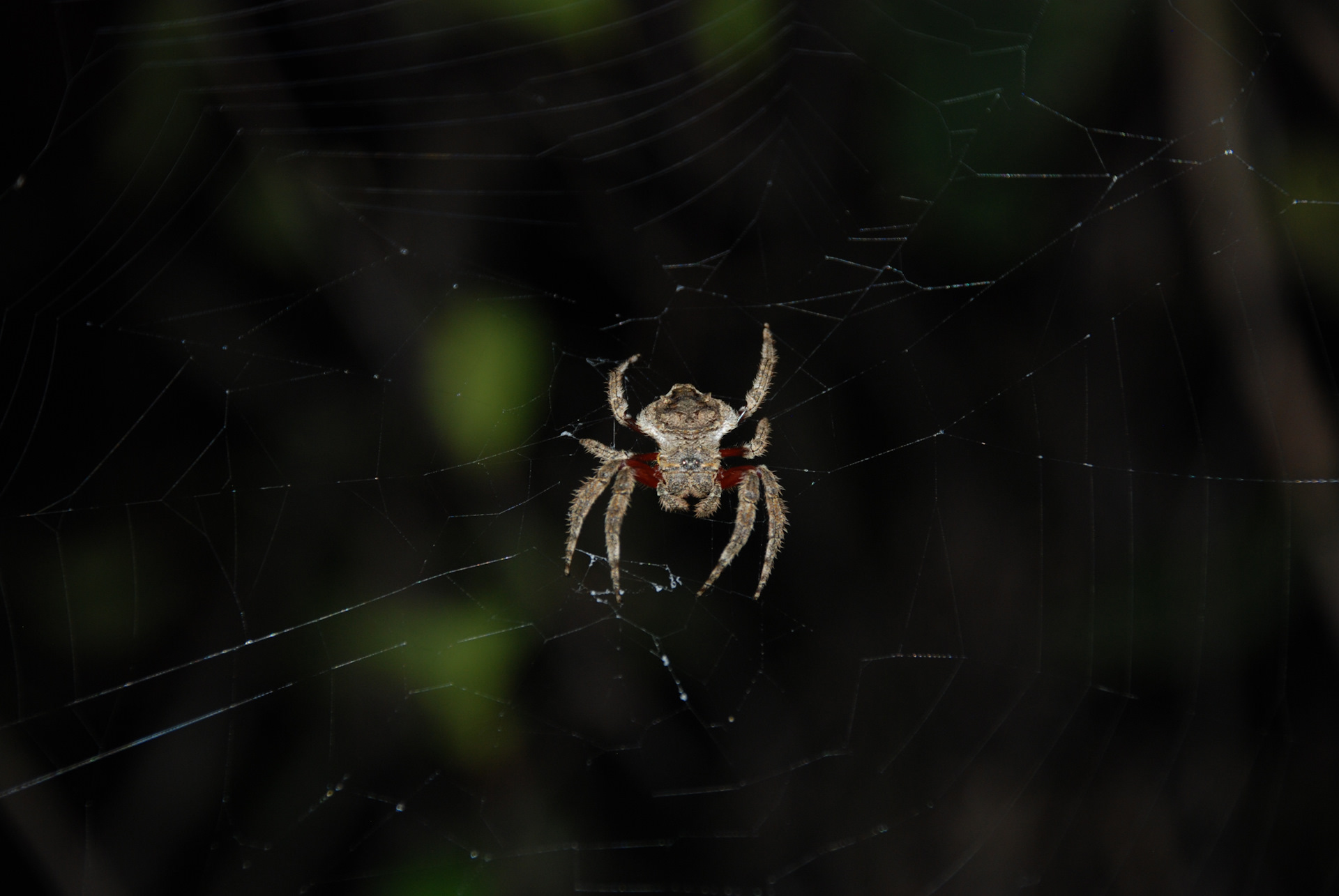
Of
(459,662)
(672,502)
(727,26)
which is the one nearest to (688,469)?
(672,502)

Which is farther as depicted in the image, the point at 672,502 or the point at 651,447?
the point at 651,447

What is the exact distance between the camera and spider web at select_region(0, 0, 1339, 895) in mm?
2574

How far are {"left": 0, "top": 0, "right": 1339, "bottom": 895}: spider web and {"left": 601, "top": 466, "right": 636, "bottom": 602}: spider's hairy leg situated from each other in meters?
0.30

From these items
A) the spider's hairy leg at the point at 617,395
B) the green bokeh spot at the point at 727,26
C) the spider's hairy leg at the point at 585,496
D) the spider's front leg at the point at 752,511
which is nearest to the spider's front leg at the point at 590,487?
Result: the spider's hairy leg at the point at 585,496

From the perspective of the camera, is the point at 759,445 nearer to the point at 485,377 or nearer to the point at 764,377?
the point at 764,377

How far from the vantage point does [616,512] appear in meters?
3.00

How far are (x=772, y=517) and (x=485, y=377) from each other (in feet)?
4.50

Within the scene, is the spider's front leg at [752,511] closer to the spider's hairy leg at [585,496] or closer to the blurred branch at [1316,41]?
the spider's hairy leg at [585,496]

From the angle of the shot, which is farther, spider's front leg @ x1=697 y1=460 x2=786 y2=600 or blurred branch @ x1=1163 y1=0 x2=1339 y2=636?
spider's front leg @ x1=697 y1=460 x2=786 y2=600

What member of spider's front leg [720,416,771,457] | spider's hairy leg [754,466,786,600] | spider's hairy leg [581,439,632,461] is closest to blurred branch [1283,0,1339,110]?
spider's front leg [720,416,771,457]

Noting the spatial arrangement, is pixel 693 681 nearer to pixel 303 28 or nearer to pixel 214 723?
pixel 214 723

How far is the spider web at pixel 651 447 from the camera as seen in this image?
2.57 m

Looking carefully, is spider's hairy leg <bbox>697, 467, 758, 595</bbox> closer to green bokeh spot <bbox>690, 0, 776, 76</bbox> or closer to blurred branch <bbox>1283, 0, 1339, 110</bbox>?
green bokeh spot <bbox>690, 0, 776, 76</bbox>

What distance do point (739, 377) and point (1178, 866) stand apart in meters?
3.12
